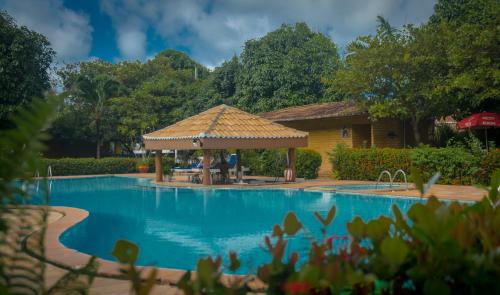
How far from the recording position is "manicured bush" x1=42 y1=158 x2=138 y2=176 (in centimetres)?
2720

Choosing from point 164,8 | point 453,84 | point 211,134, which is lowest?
point 211,134

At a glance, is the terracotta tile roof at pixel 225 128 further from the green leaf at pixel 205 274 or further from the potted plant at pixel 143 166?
the green leaf at pixel 205 274

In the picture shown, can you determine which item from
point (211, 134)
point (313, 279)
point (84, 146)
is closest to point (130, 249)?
point (313, 279)

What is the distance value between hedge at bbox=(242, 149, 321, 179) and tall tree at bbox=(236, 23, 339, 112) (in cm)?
850

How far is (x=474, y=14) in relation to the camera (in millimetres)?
20359

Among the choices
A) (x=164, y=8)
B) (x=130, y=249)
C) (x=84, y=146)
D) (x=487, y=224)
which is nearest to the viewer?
(x=130, y=249)

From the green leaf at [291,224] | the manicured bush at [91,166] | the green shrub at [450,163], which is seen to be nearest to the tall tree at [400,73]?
the green shrub at [450,163]

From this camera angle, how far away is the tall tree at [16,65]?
84.7 feet

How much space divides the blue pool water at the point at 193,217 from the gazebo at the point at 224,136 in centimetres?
188

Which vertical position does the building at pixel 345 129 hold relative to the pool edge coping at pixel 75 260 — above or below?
above

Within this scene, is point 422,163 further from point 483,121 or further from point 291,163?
point 291,163

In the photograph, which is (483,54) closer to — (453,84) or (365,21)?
(453,84)

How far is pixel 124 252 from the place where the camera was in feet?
4.24

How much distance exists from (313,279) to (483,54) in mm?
19278
